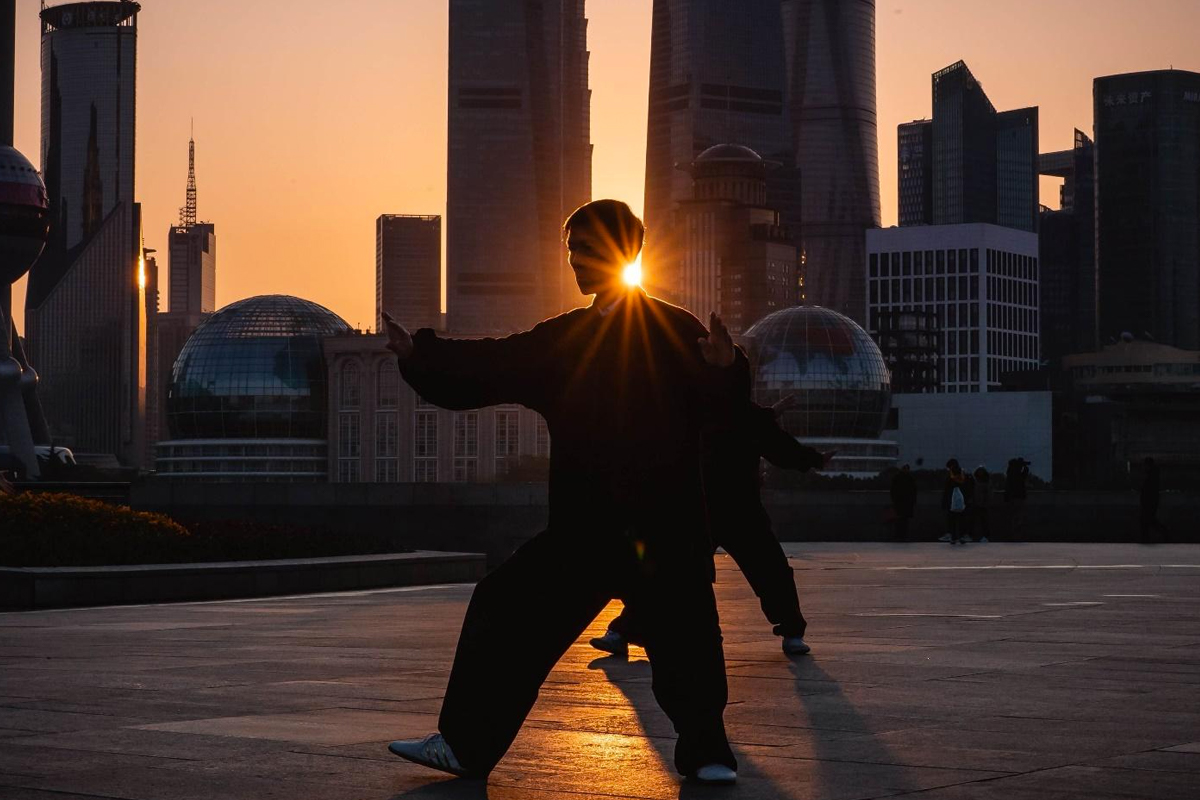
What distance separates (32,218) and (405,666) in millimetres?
113823

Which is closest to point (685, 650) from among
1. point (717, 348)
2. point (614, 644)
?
point (717, 348)

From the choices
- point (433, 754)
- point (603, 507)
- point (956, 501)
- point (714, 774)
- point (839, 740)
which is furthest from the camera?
point (956, 501)

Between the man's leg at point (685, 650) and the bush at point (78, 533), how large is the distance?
13777mm

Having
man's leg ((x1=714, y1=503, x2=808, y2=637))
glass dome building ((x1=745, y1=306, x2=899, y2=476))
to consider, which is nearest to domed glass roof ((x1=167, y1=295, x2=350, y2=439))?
glass dome building ((x1=745, y1=306, x2=899, y2=476))

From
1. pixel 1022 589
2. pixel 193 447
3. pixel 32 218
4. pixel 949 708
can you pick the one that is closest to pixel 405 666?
pixel 949 708

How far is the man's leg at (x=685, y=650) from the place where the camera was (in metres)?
6.30

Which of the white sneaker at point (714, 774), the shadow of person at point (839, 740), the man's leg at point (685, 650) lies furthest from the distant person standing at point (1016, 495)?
the white sneaker at point (714, 774)

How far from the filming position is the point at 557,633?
6.52 metres

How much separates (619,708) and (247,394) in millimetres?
129685

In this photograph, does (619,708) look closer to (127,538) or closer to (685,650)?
(685,650)

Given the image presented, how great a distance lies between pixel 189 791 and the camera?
5867 millimetres

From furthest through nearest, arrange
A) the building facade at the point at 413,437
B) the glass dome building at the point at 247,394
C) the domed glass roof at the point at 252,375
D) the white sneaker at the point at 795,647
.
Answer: the building facade at the point at 413,437 → the glass dome building at the point at 247,394 → the domed glass roof at the point at 252,375 → the white sneaker at the point at 795,647

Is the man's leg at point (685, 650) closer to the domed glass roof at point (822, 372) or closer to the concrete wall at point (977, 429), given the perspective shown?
the domed glass roof at point (822, 372)

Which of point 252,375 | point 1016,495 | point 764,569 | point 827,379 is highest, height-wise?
point 252,375
